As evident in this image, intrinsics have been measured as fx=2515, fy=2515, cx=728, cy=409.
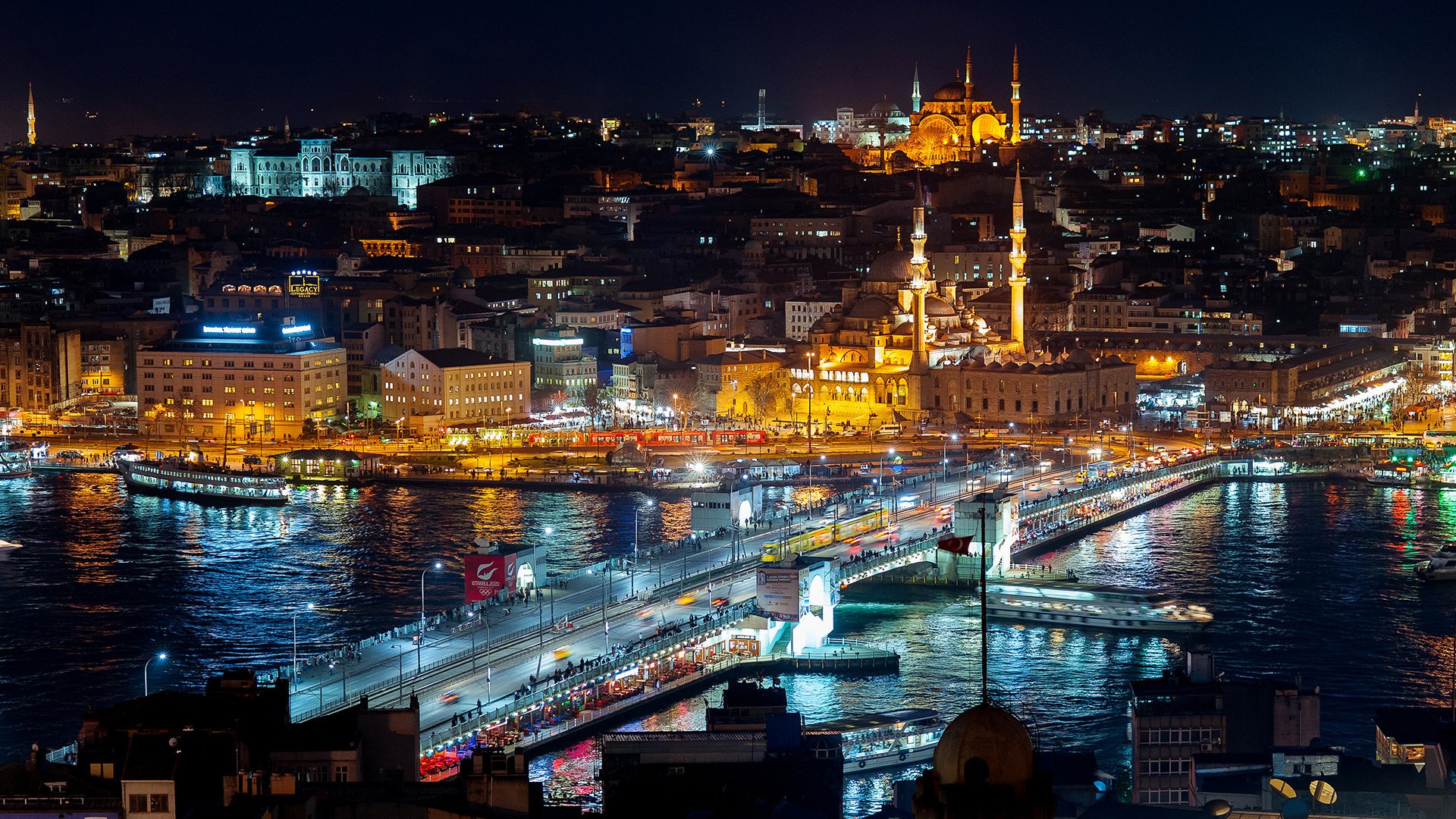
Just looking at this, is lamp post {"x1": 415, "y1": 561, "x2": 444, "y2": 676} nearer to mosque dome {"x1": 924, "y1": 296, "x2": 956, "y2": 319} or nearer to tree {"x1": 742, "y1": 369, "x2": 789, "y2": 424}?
tree {"x1": 742, "y1": 369, "x2": 789, "y2": 424}

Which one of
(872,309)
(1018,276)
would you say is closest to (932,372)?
(872,309)

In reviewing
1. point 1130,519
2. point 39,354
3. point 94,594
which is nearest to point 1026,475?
point 1130,519

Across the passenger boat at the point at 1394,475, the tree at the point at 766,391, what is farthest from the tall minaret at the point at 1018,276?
Answer: the passenger boat at the point at 1394,475

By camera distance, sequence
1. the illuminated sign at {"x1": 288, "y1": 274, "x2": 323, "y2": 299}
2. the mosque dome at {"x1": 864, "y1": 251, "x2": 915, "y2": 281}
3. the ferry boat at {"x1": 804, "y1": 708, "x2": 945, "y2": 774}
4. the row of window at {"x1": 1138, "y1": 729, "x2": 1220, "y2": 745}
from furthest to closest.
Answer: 1. the illuminated sign at {"x1": 288, "y1": 274, "x2": 323, "y2": 299}
2. the mosque dome at {"x1": 864, "y1": 251, "x2": 915, "y2": 281}
3. the ferry boat at {"x1": 804, "y1": 708, "x2": 945, "y2": 774}
4. the row of window at {"x1": 1138, "y1": 729, "x2": 1220, "y2": 745}

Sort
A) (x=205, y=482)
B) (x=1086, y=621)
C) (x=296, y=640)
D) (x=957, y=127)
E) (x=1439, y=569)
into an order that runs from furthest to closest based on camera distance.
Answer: (x=957, y=127), (x=205, y=482), (x=1439, y=569), (x=1086, y=621), (x=296, y=640)

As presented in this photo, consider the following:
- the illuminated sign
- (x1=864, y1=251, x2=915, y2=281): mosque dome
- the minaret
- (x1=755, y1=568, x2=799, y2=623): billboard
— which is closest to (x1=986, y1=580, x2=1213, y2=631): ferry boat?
(x1=755, y1=568, x2=799, y2=623): billboard

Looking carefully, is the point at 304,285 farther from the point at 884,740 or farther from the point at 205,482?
the point at 884,740
